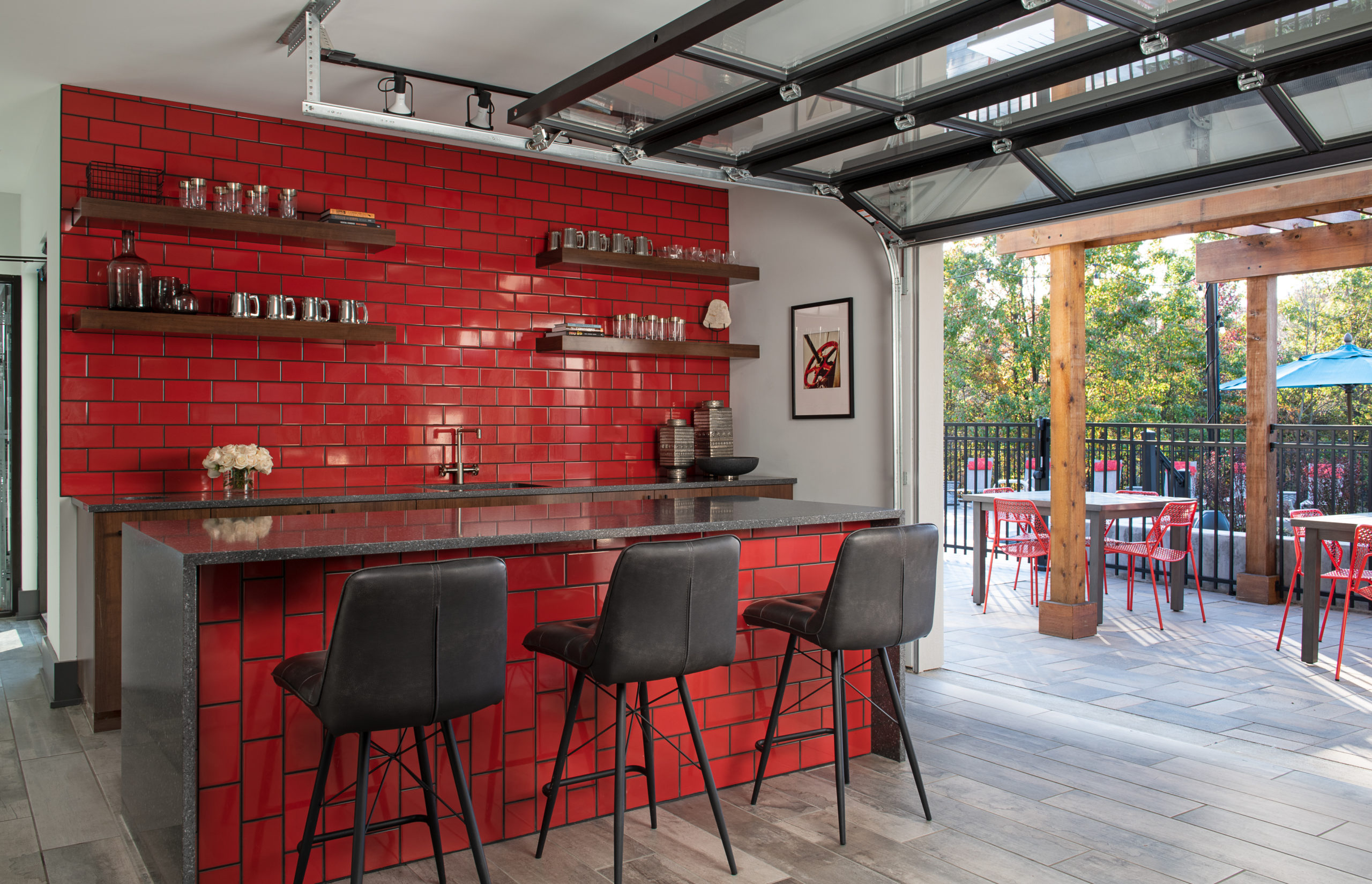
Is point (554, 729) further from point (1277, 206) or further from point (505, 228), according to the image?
point (1277, 206)

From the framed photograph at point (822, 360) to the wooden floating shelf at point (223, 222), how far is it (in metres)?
2.37

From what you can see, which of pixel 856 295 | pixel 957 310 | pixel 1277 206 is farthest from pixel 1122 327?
pixel 856 295

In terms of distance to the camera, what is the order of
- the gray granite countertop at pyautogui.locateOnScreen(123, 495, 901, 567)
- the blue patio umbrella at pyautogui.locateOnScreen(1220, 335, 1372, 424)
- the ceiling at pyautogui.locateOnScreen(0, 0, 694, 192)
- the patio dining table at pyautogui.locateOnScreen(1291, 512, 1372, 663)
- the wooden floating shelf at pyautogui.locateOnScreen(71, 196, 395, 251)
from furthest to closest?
the blue patio umbrella at pyautogui.locateOnScreen(1220, 335, 1372, 424) < the patio dining table at pyautogui.locateOnScreen(1291, 512, 1372, 663) < the wooden floating shelf at pyautogui.locateOnScreen(71, 196, 395, 251) < the ceiling at pyautogui.locateOnScreen(0, 0, 694, 192) < the gray granite countertop at pyautogui.locateOnScreen(123, 495, 901, 567)

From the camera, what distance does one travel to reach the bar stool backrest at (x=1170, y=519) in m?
6.24

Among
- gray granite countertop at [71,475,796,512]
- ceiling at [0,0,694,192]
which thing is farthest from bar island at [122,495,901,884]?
ceiling at [0,0,694,192]

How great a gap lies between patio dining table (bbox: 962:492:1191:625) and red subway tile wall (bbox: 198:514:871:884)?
305 cm

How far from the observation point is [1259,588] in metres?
6.84

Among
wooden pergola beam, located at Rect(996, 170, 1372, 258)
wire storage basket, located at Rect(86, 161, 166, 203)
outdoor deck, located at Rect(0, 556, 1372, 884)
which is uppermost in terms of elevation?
wooden pergola beam, located at Rect(996, 170, 1372, 258)

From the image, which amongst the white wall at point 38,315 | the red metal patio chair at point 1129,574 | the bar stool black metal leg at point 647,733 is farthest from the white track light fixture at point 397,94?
the red metal patio chair at point 1129,574

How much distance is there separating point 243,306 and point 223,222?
0.39 meters

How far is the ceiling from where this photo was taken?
139 inches

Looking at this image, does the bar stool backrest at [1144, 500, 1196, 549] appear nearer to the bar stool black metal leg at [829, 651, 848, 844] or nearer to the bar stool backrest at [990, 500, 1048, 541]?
the bar stool backrest at [990, 500, 1048, 541]

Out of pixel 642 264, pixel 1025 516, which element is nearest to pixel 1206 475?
pixel 1025 516

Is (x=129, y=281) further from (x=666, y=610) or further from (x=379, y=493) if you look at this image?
(x=666, y=610)
